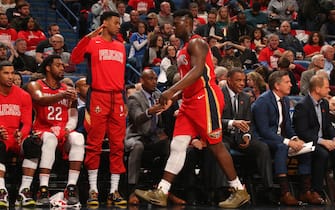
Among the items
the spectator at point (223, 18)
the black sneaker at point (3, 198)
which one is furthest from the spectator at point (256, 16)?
the black sneaker at point (3, 198)

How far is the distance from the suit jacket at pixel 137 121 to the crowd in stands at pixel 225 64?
0.01 m

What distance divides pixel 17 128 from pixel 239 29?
8.63 meters

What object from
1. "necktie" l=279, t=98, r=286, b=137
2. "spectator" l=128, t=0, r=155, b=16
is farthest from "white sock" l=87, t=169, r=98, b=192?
"spectator" l=128, t=0, r=155, b=16

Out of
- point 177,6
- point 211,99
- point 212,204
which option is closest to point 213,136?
point 211,99

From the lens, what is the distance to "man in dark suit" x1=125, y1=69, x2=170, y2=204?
995 cm

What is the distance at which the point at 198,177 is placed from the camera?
10516 millimetres

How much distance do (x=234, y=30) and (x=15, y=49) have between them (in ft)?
15.6

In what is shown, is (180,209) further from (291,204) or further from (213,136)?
(291,204)

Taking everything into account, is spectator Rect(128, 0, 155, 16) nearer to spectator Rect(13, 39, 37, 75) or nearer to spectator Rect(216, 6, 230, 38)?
spectator Rect(216, 6, 230, 38)

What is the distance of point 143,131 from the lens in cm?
1024

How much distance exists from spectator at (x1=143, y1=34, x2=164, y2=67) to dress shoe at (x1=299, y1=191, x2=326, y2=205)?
20.0 feet

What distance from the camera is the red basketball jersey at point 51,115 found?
9.86 meters

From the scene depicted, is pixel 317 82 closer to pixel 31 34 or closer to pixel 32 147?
pixel 32 147

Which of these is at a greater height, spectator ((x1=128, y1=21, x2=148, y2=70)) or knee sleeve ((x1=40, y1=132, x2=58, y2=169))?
spectator ((x1=128, y1=21, x2=148, y2=70))
